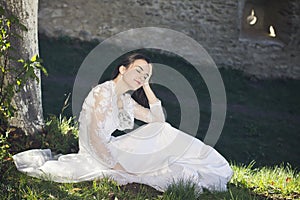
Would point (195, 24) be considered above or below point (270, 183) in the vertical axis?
above

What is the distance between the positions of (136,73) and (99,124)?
0.49m

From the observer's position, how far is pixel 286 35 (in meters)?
10.4

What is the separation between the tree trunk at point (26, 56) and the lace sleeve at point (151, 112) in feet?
3.30

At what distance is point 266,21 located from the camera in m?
11.0

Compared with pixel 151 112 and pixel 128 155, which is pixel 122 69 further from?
pixel 128 155

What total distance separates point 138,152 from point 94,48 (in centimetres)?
594

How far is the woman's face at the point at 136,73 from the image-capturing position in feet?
12.3

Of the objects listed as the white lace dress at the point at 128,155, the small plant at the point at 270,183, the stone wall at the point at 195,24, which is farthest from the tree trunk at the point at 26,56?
the stone wall at the point at 195,24

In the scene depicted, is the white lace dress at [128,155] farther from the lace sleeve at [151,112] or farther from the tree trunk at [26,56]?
the tree trunk at [26,56]

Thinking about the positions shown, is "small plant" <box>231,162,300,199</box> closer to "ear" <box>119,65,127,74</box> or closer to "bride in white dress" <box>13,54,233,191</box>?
"bride in white dress" <box>13,54,233,191</box>

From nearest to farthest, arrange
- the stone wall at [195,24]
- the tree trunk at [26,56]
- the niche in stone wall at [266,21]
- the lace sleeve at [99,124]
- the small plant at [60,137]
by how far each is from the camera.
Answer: the lace sleeve at [99,124] < the tree trunk at [26,56] < the small plant at [60,137] < the stone wall at [195,24] < the niche in stone wall at [266,21]

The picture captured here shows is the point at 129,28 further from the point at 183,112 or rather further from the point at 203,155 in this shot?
the point at 203,155

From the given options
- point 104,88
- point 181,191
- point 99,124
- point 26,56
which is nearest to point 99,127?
point 99,124

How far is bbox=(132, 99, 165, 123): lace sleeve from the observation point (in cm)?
393
